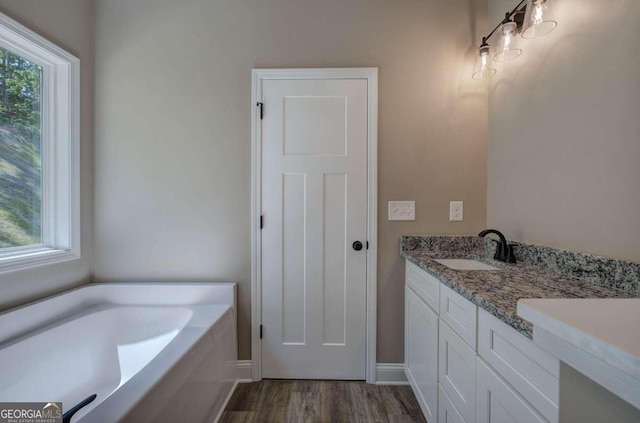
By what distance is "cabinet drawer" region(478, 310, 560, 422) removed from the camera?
0.63 meters

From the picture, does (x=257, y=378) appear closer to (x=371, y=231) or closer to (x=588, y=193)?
(x=371, y=231)

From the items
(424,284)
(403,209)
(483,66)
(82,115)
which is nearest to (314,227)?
(403,209)

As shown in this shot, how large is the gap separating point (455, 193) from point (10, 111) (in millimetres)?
2853

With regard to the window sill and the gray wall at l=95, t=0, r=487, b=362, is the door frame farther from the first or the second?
the window sill

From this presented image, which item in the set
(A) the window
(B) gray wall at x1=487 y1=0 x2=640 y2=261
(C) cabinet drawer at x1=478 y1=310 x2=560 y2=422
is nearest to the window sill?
(A) the window

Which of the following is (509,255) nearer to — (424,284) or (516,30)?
(424,284)

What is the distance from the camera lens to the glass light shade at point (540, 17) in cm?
121

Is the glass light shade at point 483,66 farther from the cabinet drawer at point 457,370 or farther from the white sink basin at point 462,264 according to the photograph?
the cabinet drawer at point 457,370

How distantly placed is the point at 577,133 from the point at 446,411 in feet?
4.61

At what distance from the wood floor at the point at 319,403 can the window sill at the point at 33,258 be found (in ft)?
4.70

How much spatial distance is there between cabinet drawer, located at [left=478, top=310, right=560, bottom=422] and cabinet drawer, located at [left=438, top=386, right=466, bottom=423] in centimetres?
36

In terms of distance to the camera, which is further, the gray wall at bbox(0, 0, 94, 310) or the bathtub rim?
the bathtub rim

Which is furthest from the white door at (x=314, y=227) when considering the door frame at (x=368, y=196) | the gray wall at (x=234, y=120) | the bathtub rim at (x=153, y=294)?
the bathtub rim at (x=153, y=294)

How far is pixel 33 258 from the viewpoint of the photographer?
1.48 m
